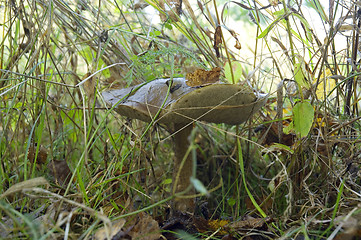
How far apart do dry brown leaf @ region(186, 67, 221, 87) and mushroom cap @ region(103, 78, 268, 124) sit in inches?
1.2

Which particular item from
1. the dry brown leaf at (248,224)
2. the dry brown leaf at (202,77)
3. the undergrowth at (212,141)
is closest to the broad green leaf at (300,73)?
the undergrowth at (212,141)

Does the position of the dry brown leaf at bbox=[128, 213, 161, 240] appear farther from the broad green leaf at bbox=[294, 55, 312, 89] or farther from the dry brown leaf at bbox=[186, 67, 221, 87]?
the broad green leaf at bbox=[294, 55, 312, 89]

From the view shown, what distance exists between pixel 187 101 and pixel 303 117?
43 cm

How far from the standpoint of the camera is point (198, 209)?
1.52 metres

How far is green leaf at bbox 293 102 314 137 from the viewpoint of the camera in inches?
44.2

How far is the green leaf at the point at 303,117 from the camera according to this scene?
1.12 m

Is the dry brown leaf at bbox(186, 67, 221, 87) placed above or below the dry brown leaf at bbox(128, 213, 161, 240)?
above

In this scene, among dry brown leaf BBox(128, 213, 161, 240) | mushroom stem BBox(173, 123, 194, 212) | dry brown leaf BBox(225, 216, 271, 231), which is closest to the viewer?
dry brown leaf BBox(128, 213, 161, 240)

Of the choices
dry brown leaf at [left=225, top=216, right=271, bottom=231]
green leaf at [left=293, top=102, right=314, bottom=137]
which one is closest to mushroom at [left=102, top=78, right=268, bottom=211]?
green leaf at [left=293, top=102, right=314, bottom=137]

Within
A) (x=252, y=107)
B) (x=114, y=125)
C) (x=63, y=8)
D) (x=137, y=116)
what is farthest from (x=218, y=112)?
(x=114, y=125)

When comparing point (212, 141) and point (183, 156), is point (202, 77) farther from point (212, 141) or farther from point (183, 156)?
point (212, 141)

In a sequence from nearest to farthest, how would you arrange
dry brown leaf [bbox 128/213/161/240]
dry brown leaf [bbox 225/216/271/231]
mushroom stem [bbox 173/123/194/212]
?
dry brown leaf [bbox 128/213/161/240] → dry brown leaf [bbox 225/216/271/231] → mushroom stem [bbox 173/123/194/212]

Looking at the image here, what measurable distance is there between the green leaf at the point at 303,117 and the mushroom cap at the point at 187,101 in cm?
14

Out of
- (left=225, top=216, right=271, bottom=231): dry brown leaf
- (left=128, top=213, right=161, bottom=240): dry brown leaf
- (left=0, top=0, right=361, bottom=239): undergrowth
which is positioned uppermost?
(left=0, top=0, right=361, bottom=239): undergrowth
